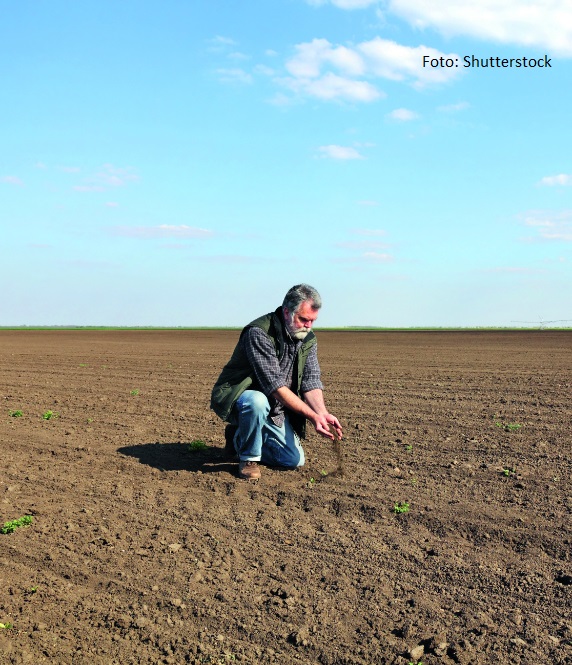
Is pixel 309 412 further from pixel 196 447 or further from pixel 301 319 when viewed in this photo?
pixel 196 447

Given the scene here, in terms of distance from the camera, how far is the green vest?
6926mm

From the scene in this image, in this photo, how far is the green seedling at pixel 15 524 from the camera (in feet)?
18.8

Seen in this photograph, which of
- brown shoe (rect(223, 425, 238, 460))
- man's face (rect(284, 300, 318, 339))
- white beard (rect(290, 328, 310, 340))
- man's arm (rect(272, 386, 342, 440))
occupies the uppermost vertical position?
man's face (rect(284, 300, 318, 339))

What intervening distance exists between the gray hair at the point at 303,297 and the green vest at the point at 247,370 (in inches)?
13.6

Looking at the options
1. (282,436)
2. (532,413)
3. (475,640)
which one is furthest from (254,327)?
(532,413)

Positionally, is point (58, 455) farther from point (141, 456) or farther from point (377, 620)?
point (377, 620)

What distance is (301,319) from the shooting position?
670 cm

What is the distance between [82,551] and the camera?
532 cm

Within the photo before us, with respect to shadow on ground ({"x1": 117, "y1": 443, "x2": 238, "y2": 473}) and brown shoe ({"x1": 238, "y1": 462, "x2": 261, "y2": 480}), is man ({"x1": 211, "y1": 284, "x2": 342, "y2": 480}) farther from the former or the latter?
shadow on ground ({"x1": 117, "y1": 443, "x2": 238, "y2": 473})

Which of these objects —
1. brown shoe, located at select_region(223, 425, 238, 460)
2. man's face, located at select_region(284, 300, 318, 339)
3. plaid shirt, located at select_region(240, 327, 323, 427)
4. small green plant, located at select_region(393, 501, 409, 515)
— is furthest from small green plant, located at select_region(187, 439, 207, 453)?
small green plant, located at select_region(393, 501, 409, 515)

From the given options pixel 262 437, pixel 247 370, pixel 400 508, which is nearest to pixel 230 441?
pixel 262 437

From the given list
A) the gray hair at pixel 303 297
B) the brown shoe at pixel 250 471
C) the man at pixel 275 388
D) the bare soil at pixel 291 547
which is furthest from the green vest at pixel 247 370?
the bare soil at pixel 291 547

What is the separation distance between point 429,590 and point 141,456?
4475 millimetres

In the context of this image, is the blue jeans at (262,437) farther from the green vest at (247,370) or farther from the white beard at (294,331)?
the white beard at (294,331)
